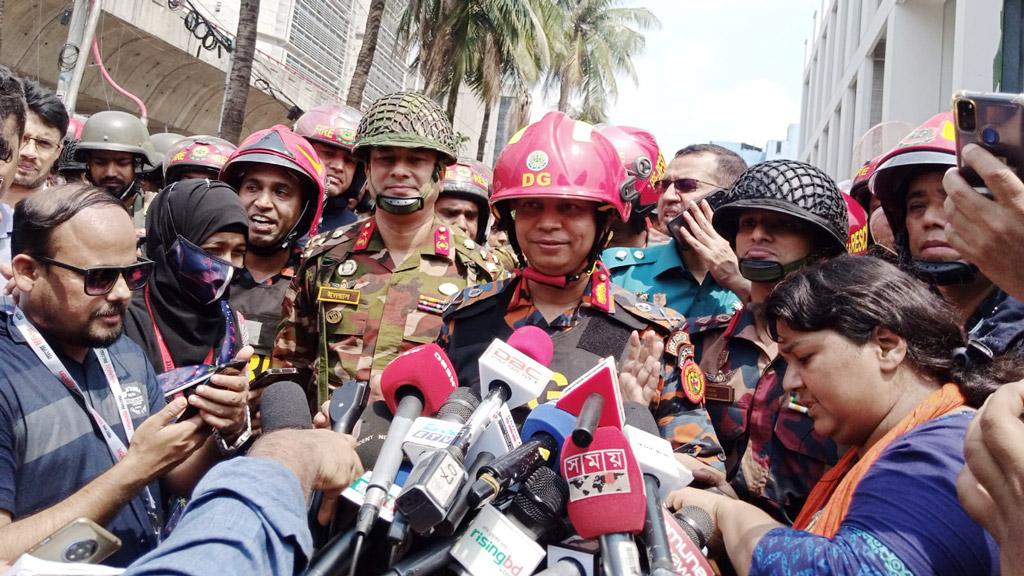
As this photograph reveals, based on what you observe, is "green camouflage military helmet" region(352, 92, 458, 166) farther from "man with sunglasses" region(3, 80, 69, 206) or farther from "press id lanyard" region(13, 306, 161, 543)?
"man with sunglasses" region(3, 80, 69, 206)

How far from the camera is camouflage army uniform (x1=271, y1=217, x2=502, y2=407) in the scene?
3.85m

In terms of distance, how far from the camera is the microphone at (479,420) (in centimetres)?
150

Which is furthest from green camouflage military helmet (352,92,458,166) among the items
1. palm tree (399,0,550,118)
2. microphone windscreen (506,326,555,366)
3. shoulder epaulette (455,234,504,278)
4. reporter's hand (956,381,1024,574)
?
palm tree (399,0,550,118)

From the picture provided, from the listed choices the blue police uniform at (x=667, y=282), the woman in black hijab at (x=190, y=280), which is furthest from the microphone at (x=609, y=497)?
the blue police uniform at (x=667, y=282)

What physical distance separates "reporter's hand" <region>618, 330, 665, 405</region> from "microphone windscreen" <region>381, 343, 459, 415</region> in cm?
66

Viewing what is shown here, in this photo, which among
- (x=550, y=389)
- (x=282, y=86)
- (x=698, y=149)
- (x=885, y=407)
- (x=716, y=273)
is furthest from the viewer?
(x=282, y=86)

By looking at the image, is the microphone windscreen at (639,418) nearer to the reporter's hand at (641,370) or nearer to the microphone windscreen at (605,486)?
the reporter's hand at (641,370)

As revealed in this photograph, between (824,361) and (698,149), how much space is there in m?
2.61

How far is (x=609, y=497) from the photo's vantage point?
170cm

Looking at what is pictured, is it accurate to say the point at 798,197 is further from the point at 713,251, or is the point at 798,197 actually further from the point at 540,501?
the point at 540,501

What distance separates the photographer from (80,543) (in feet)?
5.04

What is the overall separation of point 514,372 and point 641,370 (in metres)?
0.66

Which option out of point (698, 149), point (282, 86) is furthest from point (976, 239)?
point (282, 86)

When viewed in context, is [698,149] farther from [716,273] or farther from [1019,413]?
[1019,413]
